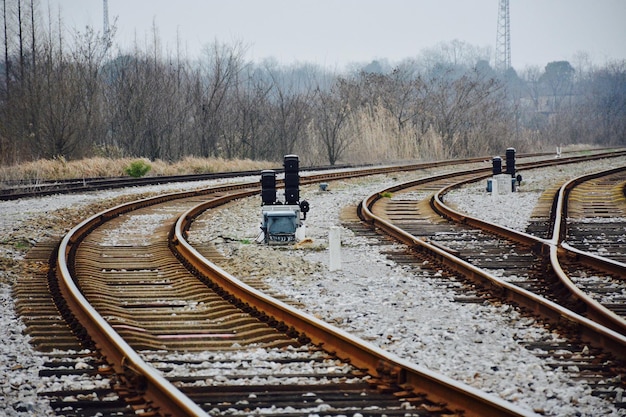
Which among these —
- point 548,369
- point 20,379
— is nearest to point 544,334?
point 548,369

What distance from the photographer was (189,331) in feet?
24.5

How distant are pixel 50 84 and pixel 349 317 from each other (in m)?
29.1

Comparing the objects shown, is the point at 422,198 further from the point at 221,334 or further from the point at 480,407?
the point at 480,407

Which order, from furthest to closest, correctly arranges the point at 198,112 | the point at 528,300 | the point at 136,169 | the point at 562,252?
the point at 198,112
the point at 136,169
the point at 562,252
the point at 528,300

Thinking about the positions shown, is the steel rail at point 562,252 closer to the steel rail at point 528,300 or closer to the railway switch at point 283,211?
the steel rail at point 528,300

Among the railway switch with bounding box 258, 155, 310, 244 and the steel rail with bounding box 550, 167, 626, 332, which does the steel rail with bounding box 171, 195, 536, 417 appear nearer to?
the steel rail with bounding box 550, 167, 626, 332

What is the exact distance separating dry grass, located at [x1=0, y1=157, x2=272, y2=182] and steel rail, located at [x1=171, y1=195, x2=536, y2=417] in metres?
19.2

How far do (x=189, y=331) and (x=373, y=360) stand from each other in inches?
79.7

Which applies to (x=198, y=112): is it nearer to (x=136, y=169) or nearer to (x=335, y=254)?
(x=136, y=169)

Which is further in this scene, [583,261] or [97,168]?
[97,168]

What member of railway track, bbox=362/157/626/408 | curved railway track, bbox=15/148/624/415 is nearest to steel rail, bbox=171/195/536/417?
curved railway track, bbox=15/148/624/415

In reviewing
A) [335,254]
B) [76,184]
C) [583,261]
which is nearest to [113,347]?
[335,254]

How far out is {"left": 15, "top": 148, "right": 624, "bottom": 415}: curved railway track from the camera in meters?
5.37

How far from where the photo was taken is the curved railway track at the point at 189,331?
17.6ft
